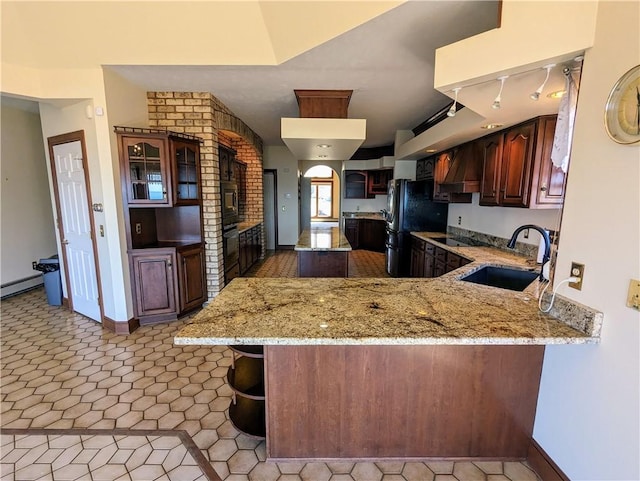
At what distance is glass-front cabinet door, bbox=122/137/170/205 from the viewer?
307 centimetres

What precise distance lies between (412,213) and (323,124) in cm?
265

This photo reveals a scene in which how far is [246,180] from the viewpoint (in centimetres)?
651

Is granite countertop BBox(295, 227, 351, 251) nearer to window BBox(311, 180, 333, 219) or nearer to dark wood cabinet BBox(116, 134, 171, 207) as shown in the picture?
dark wood cabinet BBox(116, 134, 171, 207)

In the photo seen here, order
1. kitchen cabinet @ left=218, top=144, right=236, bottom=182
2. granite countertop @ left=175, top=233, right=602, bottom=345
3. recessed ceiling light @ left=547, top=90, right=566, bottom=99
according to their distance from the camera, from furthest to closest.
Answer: kitchen cabinet @ left=218, top=144, right=236, bottom=182
recessed ceiling light @ left=547, top=90, right=566, bottom=99
granite countertop @ left=175, top=233, right=602, bottom=345

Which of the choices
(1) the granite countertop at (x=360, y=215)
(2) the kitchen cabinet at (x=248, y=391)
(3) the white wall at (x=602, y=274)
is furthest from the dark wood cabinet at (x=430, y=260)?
(1) the granite countertop at (x=360, y=215)

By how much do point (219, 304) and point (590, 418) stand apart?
186 centimetres

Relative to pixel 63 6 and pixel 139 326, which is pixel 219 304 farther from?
pixel 63 6

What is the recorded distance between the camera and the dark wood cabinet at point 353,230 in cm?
796

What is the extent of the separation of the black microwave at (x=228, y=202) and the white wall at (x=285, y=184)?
2.77m

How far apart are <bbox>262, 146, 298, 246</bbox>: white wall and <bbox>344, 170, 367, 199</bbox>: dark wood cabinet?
55.6 inches

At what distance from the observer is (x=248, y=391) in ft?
5.65

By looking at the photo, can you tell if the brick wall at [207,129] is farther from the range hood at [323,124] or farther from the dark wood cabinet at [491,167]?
the dark wood cabinet at [491,167]

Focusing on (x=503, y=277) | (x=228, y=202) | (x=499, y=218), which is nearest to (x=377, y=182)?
(x=499, y=218)

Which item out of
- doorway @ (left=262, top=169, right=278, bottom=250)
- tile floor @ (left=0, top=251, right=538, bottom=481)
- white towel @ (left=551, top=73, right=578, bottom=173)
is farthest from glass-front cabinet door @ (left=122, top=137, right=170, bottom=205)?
doorway @ (left=262, top=169, right=278, bottom=250)
